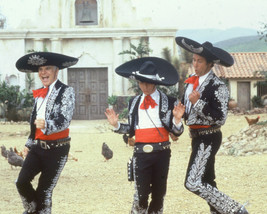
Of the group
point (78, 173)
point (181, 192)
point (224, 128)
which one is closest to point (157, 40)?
point (224, 128)

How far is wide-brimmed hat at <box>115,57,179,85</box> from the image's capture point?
214 inches

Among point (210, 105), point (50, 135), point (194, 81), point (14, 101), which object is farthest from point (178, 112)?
point (14, 101)

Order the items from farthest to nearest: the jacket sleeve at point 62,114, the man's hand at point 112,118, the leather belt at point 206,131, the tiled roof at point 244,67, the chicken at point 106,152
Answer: the tiled roof at point 244,67 → the chicken at point 106,152 → the leather belt at point 206,131 → the man's hand at point 112,118 → the jacket sleeve at point 62,114

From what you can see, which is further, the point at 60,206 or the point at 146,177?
the point at 60,206

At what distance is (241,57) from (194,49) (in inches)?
970

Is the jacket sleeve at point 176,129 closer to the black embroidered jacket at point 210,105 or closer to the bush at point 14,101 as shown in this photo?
the black embroidered jacket at point 210,105

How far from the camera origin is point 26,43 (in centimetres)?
2505

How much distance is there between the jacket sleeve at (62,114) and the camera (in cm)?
539

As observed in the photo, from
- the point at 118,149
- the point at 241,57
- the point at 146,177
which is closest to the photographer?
the point at 146,177

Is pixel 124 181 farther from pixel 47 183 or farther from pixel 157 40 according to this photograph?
pixel 157 40

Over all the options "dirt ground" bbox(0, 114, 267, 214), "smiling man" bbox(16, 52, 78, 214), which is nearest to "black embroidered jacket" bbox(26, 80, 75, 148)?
"smiling man" bbox(16, 52, 78, 214)

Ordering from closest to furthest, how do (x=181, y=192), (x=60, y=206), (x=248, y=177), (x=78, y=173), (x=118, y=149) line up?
(x=60, y=206) < (x=181, y=192) < (x=248, y=177) < (x=78, y=173) < (x=118, y=149)

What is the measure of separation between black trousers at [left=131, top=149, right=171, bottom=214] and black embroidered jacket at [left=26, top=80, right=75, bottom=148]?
31.7 inches

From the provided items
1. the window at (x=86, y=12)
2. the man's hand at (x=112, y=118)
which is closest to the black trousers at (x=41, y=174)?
the man's hand at (x=112, y=118)
